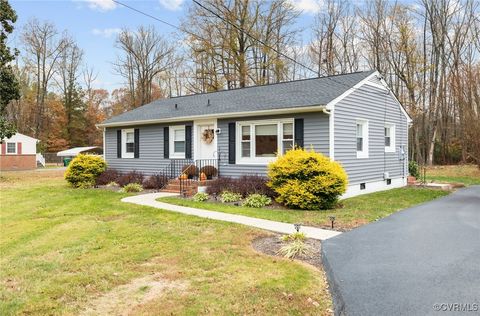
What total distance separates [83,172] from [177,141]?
440 centimetres

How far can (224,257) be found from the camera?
536 centimetres

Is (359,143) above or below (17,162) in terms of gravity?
above

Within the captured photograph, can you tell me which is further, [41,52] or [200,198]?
[41,52]

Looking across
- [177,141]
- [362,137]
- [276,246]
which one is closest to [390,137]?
[362,137]

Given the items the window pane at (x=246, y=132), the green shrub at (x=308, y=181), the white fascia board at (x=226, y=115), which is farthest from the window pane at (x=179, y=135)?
the green shrub at (x=308, y=181)

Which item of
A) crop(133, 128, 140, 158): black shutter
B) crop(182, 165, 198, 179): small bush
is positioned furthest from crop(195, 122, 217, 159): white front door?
crop(133, 128, 140, 158): black shutter

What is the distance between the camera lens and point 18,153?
101 ft

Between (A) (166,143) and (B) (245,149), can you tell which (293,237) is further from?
(A) (166,143)

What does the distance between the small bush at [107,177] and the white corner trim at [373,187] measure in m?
9.83

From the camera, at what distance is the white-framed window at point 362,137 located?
42.2 ft

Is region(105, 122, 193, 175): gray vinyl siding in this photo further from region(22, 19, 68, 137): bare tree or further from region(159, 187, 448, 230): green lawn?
region(22, 19, 68, 137): bare tree

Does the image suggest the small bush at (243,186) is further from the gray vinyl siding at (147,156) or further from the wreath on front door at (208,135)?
the gray vinyl siding at (147,156)

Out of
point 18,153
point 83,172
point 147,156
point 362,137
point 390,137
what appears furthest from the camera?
point 18,153

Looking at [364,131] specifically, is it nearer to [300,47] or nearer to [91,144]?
[300,47]
